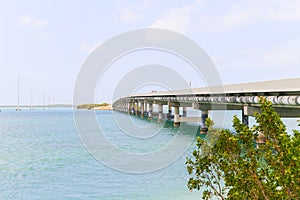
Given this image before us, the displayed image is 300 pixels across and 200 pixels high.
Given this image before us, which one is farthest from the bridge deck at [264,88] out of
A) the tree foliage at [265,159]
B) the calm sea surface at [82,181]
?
the tree foliage at [265,159]

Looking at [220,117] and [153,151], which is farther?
[220,117]

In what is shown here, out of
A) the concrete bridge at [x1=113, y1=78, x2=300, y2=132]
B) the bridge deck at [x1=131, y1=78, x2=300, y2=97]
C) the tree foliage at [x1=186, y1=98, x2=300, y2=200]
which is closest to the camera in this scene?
the tree foliage at [x1=186, y1=98, x2=300, y2=200]

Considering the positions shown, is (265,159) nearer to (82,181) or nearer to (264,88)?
(82,181)

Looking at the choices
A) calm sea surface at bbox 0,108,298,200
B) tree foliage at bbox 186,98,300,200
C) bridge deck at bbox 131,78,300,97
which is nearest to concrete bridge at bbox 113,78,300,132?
bridge deck at bbox 131,78,300,97

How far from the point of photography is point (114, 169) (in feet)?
77.0

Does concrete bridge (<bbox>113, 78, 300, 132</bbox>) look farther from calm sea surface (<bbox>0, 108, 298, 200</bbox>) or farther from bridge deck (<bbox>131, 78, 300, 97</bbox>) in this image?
calm sea surface (<bbox>0, 108, 298, 200</bbox>)

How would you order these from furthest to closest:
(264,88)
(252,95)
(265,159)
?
(252,95)
(264,88)
(265,159)

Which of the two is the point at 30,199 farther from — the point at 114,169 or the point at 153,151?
the point at 153,151

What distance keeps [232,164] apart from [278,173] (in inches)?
59.3

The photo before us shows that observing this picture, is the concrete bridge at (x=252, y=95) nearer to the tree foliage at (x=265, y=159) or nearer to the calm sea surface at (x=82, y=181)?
the tree foliage at (x=265, y=159)

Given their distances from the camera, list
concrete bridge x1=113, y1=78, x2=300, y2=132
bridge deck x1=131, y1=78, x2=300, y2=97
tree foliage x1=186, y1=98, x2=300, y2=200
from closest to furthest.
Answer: tree foliage x1=186, y1=98, x2=300, y2=200, bridge deck x1=131, y1=78, x2=300, y2=97, concrete bridge x1=113, y1=78, x2=300, y2=132

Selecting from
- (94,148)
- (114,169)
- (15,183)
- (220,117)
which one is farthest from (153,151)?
(220,117)

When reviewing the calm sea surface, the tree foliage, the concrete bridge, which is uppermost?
the concrete bridge

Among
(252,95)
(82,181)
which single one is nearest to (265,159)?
(82,181)
